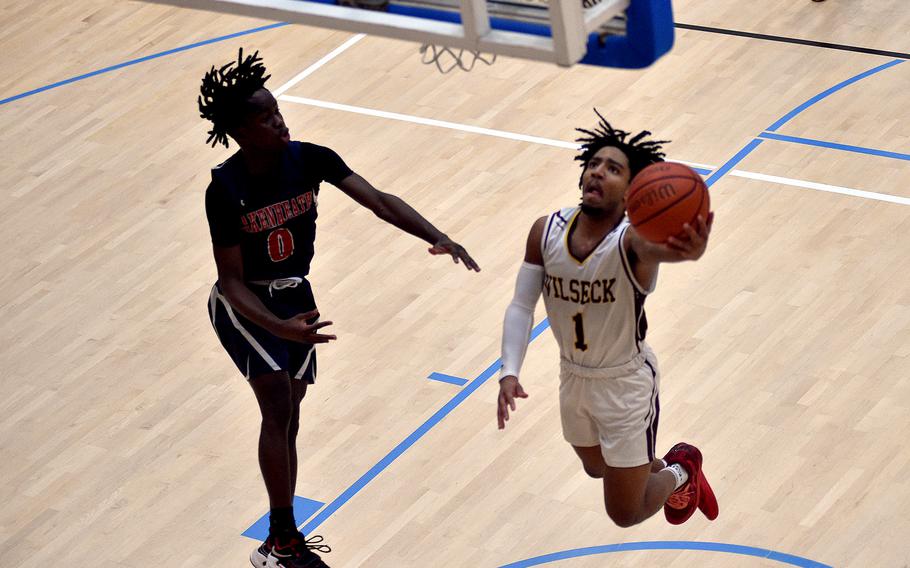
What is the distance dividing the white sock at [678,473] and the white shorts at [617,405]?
40cm

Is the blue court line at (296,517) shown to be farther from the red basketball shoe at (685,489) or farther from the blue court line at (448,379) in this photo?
the red basketball shoe at (685,489)

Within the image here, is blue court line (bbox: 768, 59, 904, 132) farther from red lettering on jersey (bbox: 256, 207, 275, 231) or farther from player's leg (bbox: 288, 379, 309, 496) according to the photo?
red lettering on jersey (bbox: 256, 207, 275, 231)

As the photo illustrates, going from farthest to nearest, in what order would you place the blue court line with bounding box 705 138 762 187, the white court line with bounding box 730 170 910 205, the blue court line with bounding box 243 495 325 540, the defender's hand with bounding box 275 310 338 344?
1. the blue court line with bounding box 705 138 762 187
2. the white court line with bounding box 730 170 910 205
3. the blue court line with bounding box 243 495 325 540
4. the defender's hand with bounding box 275 310 338 344

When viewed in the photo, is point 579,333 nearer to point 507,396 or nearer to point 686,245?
point 507,396

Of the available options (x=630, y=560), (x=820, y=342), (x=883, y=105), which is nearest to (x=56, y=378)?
(x=630, y=560)

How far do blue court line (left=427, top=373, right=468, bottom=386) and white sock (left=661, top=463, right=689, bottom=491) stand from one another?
1.67 metres

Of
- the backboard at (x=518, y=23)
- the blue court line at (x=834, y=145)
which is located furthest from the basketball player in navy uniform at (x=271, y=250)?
the blue court line at (x=834, y=145)

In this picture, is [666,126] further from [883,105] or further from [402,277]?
[402,277]

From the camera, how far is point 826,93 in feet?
33.3

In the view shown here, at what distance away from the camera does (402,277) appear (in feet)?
29.5

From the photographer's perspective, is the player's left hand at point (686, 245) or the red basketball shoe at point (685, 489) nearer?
the player's left hand at point (686, 245)

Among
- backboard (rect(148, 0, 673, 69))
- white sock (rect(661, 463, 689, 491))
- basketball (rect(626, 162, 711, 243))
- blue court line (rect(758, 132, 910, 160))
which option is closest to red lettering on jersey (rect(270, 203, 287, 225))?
backboard (rect(148, 0, 673, 69))

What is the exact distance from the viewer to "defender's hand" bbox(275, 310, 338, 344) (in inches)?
236

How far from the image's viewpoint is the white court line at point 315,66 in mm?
11035
